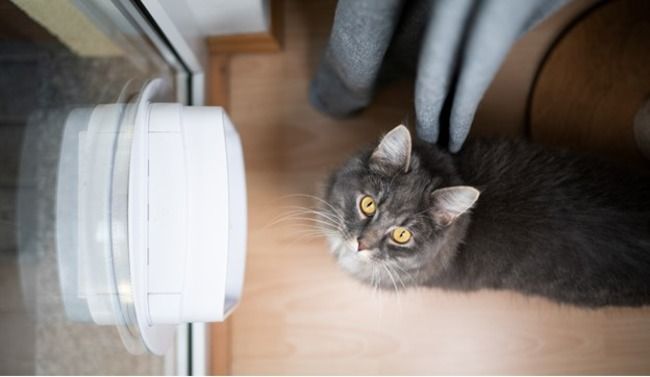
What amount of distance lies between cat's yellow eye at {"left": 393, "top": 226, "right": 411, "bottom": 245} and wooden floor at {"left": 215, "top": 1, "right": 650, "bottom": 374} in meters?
0.42

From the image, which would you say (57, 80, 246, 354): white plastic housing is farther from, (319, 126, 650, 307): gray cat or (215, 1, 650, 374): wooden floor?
(215, 1, 650, 374): wooden floor

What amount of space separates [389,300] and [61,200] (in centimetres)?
90

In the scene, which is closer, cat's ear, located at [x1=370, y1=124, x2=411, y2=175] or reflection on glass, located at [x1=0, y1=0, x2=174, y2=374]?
reflection on glass, located at [x1=0, y1=0, x2=174, y2=374]

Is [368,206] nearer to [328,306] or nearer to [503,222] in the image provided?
[503,222]

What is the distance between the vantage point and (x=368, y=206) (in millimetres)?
1062

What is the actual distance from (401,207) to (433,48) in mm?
333

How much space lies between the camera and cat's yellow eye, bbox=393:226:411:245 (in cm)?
103

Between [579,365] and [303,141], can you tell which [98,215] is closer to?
[303,141]

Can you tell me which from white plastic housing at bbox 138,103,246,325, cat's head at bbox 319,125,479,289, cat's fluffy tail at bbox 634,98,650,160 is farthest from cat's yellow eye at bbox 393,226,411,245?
cat's fluffy tail at bbox 634,98,650,160

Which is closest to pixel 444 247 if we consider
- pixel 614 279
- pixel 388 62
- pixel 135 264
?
pixel 614 279

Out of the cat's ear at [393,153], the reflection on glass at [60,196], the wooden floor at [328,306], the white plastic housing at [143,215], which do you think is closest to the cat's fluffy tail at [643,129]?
the wooden floor at [328,306]

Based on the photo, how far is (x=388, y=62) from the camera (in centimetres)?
130

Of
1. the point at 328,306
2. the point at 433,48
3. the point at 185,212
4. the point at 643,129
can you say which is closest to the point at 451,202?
the point at 433,48

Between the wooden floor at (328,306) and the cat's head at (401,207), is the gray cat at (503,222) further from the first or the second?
the wooden floor at (328,306)
